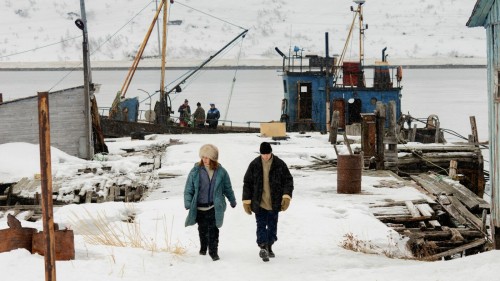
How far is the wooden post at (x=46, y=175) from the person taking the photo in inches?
295

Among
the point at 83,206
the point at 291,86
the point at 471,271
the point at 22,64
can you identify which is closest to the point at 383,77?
the point at 291,86

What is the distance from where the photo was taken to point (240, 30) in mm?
165250

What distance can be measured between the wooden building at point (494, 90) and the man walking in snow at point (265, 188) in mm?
3772

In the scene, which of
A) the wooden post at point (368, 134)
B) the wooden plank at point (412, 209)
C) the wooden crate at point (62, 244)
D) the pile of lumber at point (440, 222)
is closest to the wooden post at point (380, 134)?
the wooden post at point (368, 134)

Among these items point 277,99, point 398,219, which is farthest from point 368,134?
point 277,99

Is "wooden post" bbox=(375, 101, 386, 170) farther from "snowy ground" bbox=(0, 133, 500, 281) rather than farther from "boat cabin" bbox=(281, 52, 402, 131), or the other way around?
"boat cabin" bbox=(281, 52, 402, 131)

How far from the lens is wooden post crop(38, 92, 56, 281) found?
7.48 m

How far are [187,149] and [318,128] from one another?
11.6 metres

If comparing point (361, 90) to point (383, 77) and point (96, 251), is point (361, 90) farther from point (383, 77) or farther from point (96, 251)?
point (96, 251)

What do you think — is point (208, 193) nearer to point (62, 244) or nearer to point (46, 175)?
point (62, 244)

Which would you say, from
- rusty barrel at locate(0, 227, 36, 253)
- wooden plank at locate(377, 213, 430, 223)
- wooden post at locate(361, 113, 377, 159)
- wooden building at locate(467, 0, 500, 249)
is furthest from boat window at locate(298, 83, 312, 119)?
rusty barrel at locate(0, 227, 36, 253)

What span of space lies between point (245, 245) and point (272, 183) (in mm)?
1700

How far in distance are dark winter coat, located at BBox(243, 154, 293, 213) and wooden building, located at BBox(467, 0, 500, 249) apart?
12.4 ft

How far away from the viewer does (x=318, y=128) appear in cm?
3738
